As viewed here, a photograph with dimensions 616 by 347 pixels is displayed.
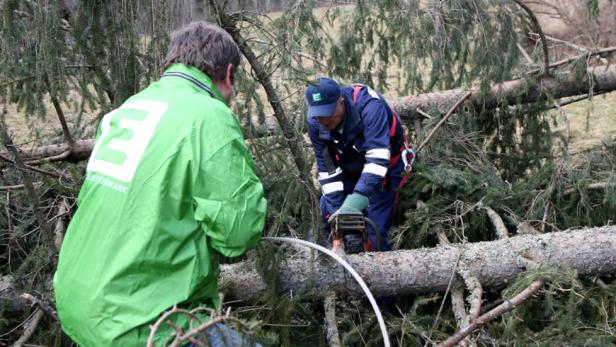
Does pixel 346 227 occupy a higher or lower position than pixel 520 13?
lower

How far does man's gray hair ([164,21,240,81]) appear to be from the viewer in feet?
7.22

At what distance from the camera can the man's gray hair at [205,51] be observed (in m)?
2.20

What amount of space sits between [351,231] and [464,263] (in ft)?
2.20

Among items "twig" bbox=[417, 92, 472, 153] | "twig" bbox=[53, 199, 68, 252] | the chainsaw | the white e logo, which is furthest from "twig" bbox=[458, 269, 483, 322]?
"twig" bbox=[53, 199, 68, 252]

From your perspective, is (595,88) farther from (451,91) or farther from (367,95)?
(367,95)

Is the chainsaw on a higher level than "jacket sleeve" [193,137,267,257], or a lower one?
lower

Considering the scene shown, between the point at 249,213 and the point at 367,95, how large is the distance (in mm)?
2333

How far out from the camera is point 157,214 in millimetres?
1956

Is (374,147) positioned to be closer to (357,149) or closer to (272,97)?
(357,149)

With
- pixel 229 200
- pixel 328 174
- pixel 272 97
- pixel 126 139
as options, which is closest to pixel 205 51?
pixel 126 139

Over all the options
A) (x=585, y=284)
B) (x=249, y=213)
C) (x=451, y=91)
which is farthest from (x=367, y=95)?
Answer: (x=249, y=213)

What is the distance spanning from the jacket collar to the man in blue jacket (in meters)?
1.55

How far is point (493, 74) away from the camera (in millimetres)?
4668

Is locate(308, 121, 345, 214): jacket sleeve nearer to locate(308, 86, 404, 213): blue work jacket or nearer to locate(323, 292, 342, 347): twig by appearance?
locate(308, 86, 404, 213): blue work jacket
